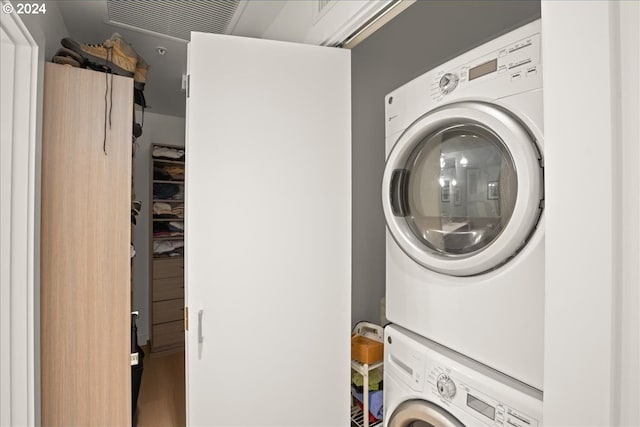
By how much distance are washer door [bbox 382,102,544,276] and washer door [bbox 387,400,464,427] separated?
1.40 feet

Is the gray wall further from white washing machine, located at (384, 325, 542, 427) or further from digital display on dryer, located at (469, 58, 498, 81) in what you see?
white washing machine, located at (384, 325, 542, 427)

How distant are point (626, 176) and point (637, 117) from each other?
0.26 ft

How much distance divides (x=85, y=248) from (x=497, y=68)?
173 cm

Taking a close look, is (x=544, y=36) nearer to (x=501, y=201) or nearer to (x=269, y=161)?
(x=501, y=201)

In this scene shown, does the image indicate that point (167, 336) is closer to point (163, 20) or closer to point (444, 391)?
point (163, 20)

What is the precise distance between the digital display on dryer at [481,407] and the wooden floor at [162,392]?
183 cm

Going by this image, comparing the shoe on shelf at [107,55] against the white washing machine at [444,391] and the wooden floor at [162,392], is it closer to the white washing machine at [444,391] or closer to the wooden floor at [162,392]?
the white washing machine at [444,391]

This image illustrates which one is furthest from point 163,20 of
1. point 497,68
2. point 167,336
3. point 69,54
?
point 167,336

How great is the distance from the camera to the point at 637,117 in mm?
400

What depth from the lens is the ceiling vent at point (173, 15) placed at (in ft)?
4.85

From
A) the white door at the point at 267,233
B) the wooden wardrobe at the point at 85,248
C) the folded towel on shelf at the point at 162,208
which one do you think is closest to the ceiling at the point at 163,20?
the wooden wardrobe at the point at 85,248

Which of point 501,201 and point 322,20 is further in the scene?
point 322,20

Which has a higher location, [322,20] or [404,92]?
[322,20]

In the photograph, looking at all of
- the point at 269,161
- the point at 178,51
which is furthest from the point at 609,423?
the point at 178,51
